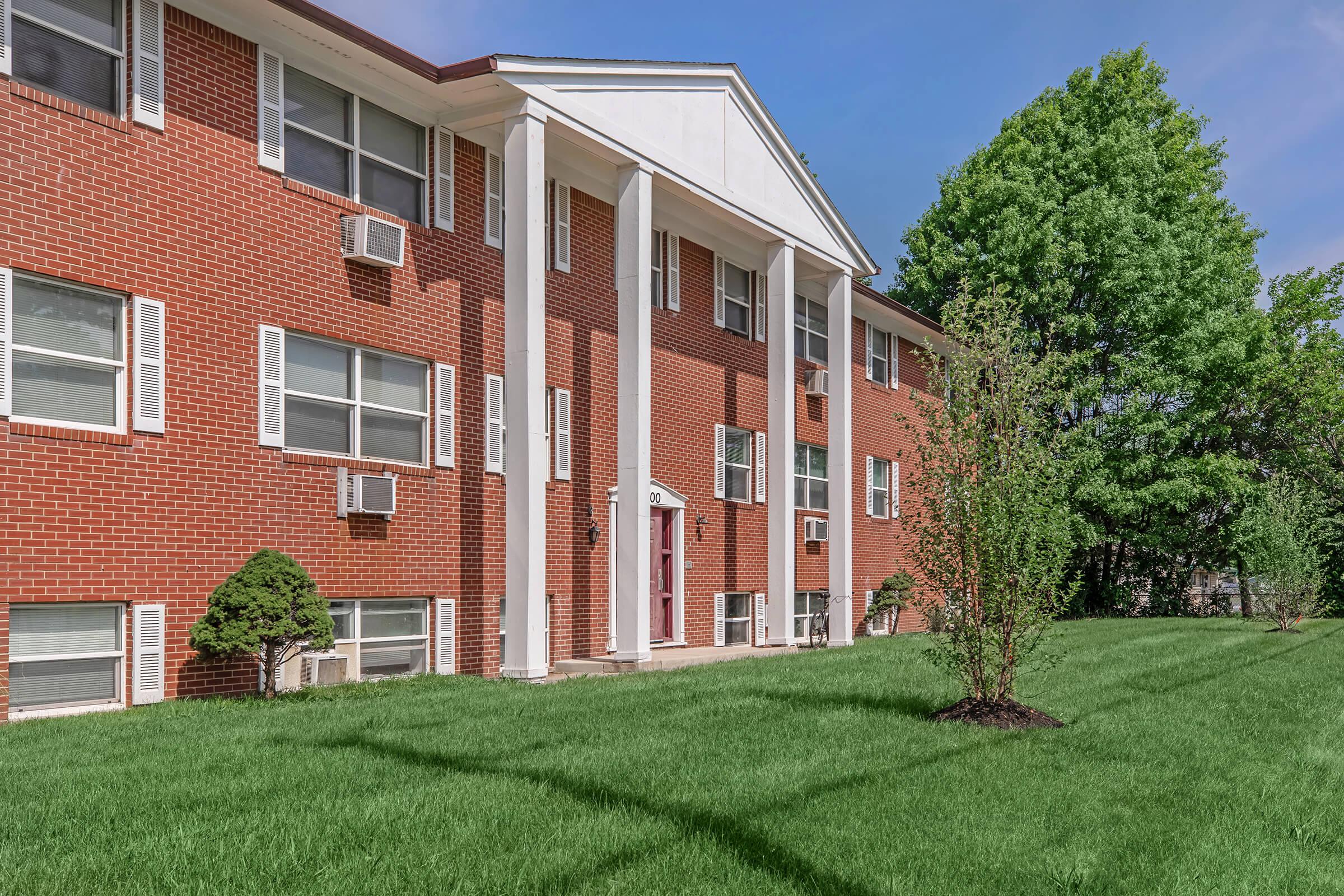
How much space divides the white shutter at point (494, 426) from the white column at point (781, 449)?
583 cm

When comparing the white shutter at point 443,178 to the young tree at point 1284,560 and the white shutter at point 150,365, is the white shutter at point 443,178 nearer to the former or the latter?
the white shutter at point 150,365

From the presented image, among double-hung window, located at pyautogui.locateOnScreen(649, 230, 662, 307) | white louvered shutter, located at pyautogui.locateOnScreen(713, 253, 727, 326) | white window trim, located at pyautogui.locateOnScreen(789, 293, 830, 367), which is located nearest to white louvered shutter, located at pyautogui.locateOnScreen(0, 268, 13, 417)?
double-hung window, located at pyautogui.locateOnScreen(649, 230, 662, 307)

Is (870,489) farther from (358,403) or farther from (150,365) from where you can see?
(150,365)

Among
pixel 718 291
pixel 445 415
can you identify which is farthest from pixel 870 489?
pixel 445 415

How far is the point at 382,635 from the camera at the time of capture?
13070 millimetres

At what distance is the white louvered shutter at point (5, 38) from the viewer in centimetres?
974

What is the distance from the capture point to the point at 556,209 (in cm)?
1578

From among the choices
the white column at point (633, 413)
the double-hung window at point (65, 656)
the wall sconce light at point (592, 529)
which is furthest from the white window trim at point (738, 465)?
the double-hung window at point (65, 656)

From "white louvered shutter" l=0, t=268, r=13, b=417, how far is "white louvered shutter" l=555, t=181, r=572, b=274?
735 cm

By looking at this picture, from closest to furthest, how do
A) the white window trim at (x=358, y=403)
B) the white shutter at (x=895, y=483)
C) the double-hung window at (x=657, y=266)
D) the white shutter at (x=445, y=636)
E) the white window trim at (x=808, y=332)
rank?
1. the white window trim at (x=358, y=403)
2. the white shutter at (x=445, y=636)
3. the double-hung window at (x=657, y=266)
4. the white window trim at (x=808, y=332)
5. the white shutter at (x=895, y=483)

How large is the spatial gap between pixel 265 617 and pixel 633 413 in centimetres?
556

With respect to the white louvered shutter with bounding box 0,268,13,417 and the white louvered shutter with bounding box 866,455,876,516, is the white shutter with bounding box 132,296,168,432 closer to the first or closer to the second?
→ the white louvered shutter with bounding box 0,268,13,417

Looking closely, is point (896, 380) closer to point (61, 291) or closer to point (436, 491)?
point (436, 491)

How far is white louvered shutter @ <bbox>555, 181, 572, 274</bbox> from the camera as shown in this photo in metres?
15.8
